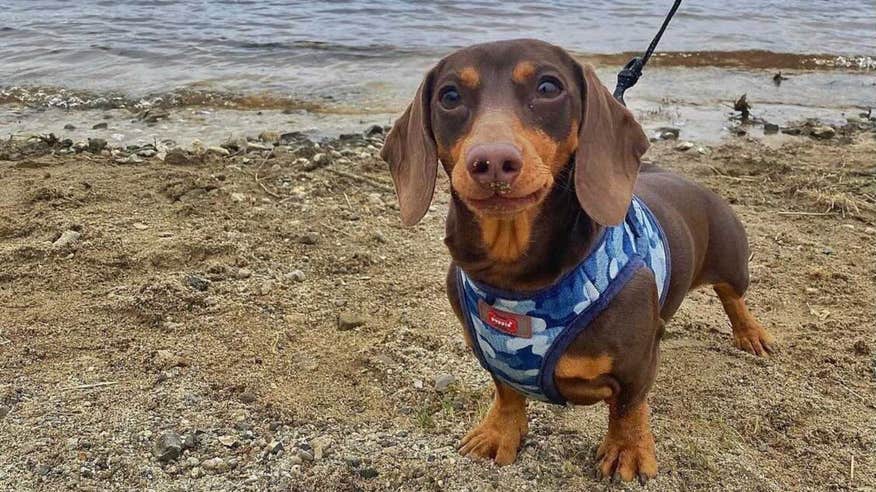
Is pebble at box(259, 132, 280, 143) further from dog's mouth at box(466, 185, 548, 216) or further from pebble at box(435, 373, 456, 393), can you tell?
dog's mouth at box(466, 185, 548, 216)

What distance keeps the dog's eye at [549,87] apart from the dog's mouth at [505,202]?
0.39m

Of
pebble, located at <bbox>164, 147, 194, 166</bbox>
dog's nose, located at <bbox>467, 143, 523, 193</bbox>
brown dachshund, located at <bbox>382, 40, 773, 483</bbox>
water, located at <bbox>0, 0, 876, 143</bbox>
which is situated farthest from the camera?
water, located at <bbox>0, 0, 876, 143</bbox>

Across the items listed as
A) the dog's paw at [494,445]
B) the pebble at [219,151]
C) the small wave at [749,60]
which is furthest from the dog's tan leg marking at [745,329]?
the small wave at [749,60]

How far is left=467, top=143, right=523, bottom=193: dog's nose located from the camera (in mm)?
2191

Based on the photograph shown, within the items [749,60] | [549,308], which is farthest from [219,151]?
[749,60]

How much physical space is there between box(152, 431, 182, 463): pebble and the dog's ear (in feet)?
5.80

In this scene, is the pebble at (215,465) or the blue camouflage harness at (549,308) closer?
the blue camouflage harness at (549,308)

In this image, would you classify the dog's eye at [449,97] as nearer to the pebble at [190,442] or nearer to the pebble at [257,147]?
the pebble at [190,442]

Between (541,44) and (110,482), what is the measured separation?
212 centimetres

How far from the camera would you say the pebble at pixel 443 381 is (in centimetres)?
359

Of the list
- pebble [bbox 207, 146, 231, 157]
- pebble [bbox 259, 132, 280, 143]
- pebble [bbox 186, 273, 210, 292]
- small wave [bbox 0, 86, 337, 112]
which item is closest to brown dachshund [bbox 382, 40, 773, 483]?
pebble [bbox 186, 273, 210, 292]

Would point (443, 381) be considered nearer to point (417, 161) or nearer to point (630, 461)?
point (630, 461)

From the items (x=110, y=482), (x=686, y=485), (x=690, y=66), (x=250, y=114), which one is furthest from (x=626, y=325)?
(x=690, y=66)

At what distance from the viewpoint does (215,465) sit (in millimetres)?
3061
